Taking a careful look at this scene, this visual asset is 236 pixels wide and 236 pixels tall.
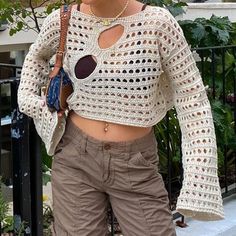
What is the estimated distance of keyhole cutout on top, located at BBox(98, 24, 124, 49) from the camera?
2.35 m

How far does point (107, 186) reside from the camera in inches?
94.1

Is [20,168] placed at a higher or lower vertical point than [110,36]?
lower

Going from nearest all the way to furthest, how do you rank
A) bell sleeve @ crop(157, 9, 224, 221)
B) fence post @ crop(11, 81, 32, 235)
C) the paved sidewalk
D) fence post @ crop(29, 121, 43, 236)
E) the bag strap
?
bell sleeve @ crop(157, 9, 224, 221), the bag strap, fence post @ crop(11, 81, 32, 235), fence post @ crop(29, 121, 43, 236), the paved sidewalk

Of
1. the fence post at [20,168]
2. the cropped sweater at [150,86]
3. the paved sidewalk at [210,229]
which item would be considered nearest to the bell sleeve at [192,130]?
the cropped sweater at [150,86]

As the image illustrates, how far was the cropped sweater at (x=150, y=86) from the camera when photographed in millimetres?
2303

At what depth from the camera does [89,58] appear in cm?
236

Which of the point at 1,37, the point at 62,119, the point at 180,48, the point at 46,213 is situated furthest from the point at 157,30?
the point at 1,37

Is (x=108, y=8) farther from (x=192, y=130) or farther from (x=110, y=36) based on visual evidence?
(x=192, y=130)

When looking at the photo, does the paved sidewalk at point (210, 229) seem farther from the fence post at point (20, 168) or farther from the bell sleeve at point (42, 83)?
the bell sleeve at point (42, 83)

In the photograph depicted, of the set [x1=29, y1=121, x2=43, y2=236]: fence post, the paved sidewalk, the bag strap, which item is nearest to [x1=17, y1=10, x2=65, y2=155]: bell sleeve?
the bag strap

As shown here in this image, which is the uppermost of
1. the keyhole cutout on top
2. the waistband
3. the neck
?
the neck

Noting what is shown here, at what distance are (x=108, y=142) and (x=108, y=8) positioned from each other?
0.51m

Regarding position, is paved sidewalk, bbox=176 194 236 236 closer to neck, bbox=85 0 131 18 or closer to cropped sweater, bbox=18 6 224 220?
cropped sweater, bbox=18 6 224 220

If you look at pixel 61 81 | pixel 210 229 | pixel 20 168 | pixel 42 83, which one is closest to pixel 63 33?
Answer: pixel 61 81
